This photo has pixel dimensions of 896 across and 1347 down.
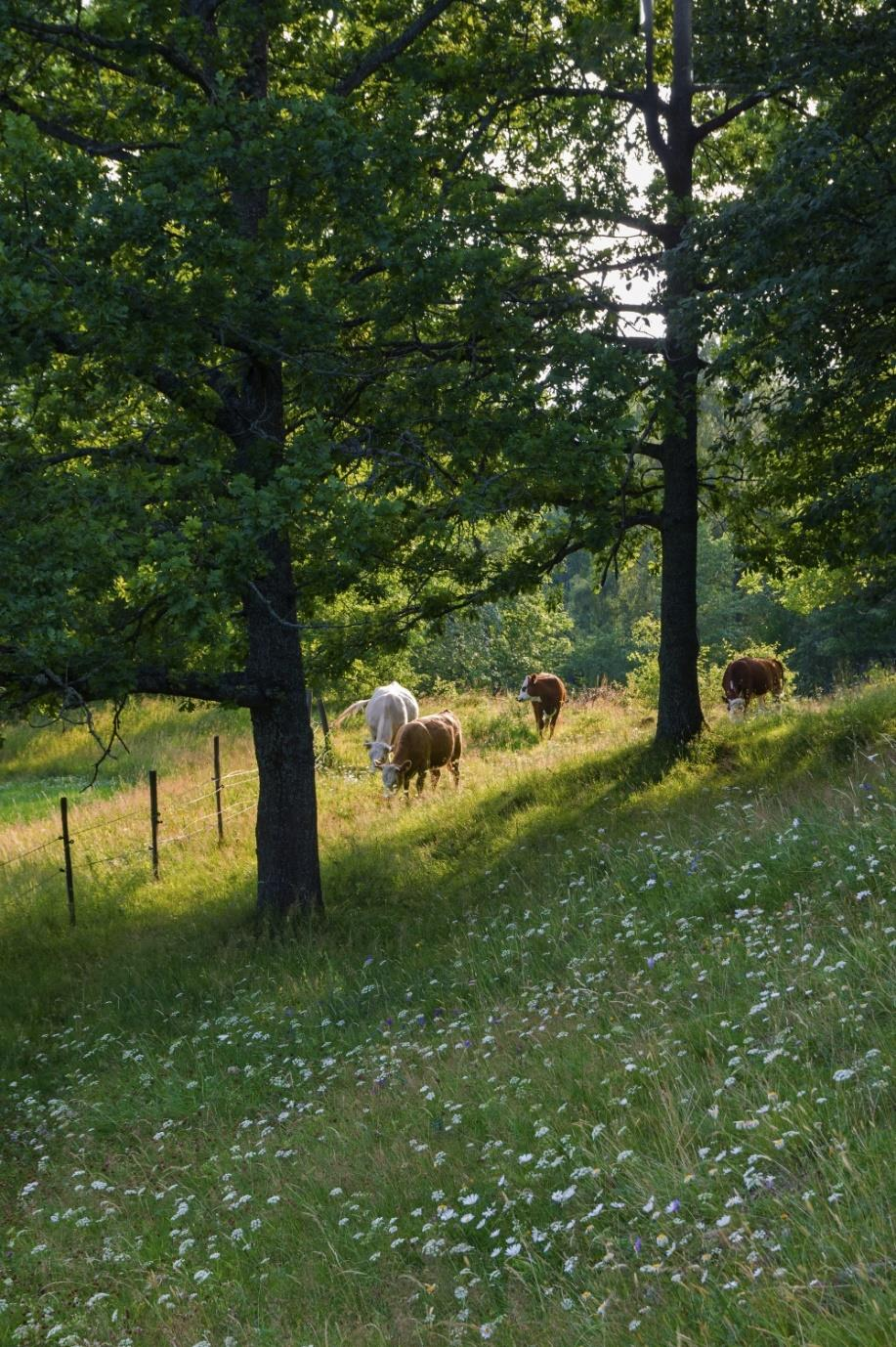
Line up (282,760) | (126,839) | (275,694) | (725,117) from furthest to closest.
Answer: (126,839)
(725,117)
(282,760)
(275,694)

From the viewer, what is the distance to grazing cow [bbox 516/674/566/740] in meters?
29.8

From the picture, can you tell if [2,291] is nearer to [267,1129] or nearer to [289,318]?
[289,318]

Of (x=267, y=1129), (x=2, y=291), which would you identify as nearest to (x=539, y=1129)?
(x=267, y=1129)

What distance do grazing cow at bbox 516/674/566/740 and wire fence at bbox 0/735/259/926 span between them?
770 centimetres

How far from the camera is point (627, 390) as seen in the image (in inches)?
531

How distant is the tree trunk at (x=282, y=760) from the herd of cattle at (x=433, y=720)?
27.1 feet

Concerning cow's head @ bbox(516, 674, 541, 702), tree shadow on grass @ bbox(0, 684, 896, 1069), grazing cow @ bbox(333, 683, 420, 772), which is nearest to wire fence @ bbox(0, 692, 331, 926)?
tree shadow on grass @ bbox(0, 684, 896, 1069)

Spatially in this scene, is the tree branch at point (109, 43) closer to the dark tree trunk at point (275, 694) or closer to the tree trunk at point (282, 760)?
the dark tree trunk at point (275, 694)

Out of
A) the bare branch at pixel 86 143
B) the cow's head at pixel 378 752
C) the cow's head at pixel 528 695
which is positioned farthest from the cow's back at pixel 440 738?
the bare branch at pixel 86 143

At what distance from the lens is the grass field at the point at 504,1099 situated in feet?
14.3

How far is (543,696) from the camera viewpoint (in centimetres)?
2992

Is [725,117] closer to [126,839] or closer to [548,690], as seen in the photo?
[126,839]

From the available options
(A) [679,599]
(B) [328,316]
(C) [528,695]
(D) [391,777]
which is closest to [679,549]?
(A) [679,599]

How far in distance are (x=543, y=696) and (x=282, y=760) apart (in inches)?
658
